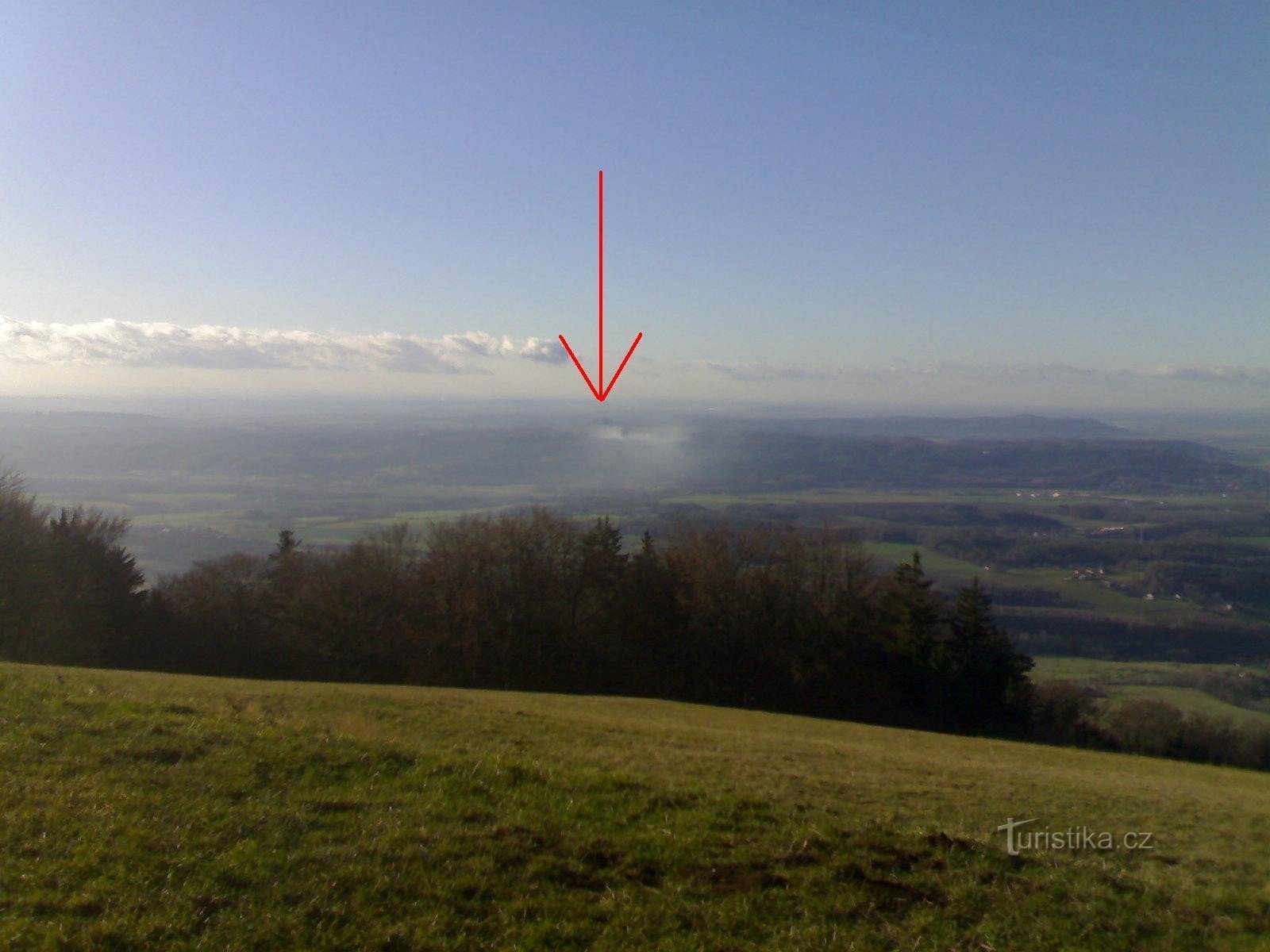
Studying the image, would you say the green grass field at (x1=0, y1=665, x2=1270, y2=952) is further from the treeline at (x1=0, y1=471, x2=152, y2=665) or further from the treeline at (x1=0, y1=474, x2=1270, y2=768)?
the treeline at (x1=0, y1=474, x2=1270, y2=768)

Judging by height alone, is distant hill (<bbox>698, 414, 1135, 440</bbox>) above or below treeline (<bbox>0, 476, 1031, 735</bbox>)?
above

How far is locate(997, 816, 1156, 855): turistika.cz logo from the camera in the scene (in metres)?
7.48

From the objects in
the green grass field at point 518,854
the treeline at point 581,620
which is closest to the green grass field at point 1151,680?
the treeline at point 581,620

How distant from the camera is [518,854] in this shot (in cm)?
652

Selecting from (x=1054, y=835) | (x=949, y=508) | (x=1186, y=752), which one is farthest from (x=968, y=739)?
(x=949, y=508)

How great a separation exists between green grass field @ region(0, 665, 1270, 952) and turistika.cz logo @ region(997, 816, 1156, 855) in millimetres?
156

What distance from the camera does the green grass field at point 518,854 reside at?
17.5ft

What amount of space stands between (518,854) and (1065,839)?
5701 mm

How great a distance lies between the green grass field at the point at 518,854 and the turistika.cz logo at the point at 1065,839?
16 cm

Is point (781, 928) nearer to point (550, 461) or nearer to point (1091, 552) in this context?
point (1091, 552)

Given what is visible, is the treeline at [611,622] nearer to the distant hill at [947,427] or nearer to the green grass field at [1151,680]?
the green grass field at [1151,680]

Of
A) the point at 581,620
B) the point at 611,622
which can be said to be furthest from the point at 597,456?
the point at 581,620

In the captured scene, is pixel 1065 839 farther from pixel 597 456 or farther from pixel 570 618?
pixel 597 456

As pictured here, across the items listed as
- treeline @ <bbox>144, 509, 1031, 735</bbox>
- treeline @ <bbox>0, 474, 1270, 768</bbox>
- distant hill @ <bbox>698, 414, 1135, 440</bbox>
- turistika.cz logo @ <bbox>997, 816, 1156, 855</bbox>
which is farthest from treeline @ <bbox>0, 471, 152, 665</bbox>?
distant hill @ <bbox>698, 414, 1135, 440</bbox>
